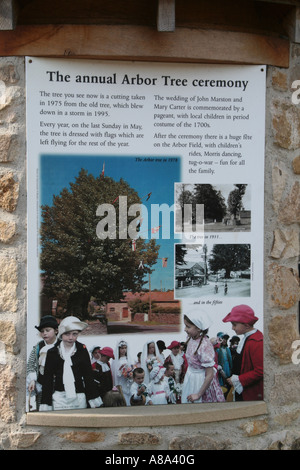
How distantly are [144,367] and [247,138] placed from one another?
5.46 ft

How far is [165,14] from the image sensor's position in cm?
331

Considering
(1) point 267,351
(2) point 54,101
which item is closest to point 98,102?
(2) point 54,101

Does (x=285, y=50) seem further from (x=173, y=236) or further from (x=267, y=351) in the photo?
(x=267, y=351)

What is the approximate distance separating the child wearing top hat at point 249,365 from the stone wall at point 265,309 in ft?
0.21

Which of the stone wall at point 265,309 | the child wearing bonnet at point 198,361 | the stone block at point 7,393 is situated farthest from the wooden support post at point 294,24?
the stone block at point 7,393

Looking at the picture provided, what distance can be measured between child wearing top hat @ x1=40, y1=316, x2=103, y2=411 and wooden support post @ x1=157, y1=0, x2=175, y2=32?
1.88m

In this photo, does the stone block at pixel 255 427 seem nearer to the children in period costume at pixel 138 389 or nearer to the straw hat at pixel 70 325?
the children in period costume at pixel 138 389

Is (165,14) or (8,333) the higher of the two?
(165,14)

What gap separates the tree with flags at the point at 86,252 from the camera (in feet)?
11.6

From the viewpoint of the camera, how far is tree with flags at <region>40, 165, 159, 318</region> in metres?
3.54

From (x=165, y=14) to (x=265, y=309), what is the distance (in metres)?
2.00

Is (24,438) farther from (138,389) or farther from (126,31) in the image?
(126,31)

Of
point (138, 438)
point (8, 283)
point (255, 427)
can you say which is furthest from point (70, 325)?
point (255, 427)

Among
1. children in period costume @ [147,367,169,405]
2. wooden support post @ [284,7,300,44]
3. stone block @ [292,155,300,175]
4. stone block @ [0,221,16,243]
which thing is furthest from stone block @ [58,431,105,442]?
wooden support post @ [284,7,300,44]
